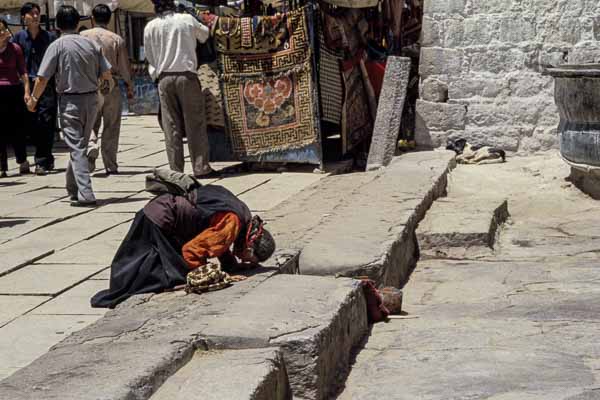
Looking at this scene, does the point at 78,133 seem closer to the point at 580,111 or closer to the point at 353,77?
the point at 353,77

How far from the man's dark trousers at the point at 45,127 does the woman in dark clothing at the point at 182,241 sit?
6.26m

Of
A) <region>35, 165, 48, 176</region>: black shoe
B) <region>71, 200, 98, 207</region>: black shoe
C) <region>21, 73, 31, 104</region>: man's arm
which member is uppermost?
<region>21, 73, 31, 104</region>: man's arm

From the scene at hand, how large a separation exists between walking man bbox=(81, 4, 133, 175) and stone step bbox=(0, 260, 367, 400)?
595cm

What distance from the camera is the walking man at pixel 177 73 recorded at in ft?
34.1

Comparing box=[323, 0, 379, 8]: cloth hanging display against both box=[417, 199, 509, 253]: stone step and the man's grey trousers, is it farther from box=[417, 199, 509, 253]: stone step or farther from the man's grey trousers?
box=[417, 199, 509, 253]: stone step

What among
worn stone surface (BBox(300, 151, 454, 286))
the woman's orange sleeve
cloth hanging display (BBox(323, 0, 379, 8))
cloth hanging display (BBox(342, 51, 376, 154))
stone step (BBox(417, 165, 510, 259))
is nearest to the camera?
the woman's orange sleeve

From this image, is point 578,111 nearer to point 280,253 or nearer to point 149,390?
point 280,253

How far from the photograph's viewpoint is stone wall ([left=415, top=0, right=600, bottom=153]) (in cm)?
1063

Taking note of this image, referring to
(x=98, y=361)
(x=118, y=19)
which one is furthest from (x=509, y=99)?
(x=118, y=19)

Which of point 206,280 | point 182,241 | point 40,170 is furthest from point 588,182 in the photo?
point 40,170

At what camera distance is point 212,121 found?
11516 millimetres

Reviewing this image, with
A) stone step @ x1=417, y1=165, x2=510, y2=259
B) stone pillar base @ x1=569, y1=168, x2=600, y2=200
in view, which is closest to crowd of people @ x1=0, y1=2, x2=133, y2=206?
stone step @ x1=417, y1=165, x2=510, y2=259

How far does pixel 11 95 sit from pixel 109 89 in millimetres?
1225

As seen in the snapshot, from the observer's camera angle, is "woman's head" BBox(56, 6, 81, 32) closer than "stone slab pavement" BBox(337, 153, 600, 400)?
No
